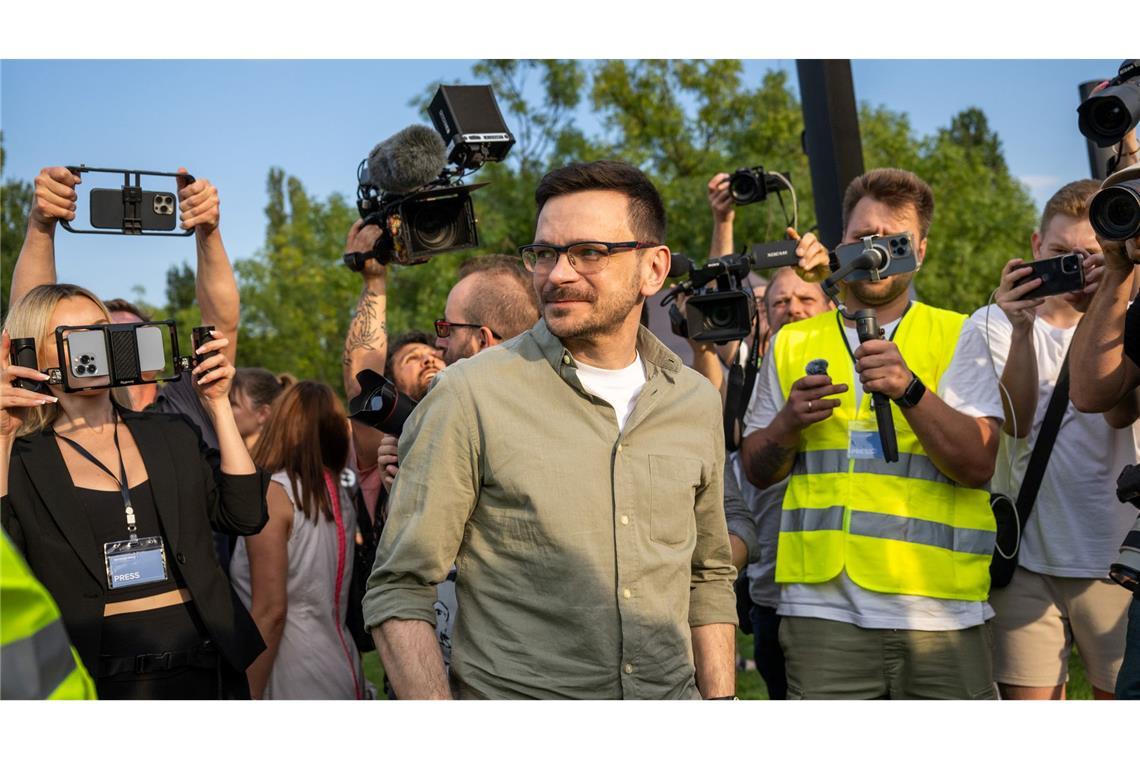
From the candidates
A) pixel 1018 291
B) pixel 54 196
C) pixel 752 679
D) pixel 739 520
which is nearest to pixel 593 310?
pixel 739 520

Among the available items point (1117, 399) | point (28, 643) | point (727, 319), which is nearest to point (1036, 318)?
point (1117, 399)

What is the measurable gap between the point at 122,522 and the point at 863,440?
8.37 ft

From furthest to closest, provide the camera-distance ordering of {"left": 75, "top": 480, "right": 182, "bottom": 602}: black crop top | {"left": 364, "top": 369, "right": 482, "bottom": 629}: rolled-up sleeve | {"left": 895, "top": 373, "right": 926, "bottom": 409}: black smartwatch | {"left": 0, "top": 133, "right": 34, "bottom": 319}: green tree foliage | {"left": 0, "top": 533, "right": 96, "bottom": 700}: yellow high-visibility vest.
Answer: {"left": 0, "top": 133, "right": 34, "bottom": 319}: green tree foliage
{"left": 895, "top": 373, "right": 926, "bottom": 409}: black smartwatch
{"left": 75, "top": 480, "right": 182, "bottom": 602}: black crop top
{"left": 364, "top": 369, "right": 482, "bottom": 629}: rolled-up sleeve
{"left": 0, "top": 533, "right": 96, "bottom": 700}: yellow high-visibility vest

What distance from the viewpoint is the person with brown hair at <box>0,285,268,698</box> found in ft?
11.6

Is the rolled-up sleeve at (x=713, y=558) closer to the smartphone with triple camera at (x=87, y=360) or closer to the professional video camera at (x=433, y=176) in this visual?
the professional video camera at (x=433, y=176)

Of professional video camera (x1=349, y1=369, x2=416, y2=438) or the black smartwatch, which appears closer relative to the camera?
professional video camera (x1=349, y1=369, x2=416, y2=438)

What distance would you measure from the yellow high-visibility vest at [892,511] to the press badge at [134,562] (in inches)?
85.6

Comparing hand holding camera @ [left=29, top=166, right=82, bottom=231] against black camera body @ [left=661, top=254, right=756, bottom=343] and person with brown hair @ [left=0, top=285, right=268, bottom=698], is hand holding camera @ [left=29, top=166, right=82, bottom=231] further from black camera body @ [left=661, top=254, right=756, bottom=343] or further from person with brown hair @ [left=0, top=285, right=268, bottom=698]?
black camera body @ [left=661, top=254, right=756, bottom=343]

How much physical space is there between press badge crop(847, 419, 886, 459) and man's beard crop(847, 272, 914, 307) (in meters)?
0.48

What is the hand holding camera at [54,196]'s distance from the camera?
4062 millimetres

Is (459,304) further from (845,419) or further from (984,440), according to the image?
(984,440)

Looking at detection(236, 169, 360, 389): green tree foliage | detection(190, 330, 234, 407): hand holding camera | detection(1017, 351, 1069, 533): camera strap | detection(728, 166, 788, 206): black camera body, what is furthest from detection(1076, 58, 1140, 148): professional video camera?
detection(236, 169, 360, 389): green tree foliage

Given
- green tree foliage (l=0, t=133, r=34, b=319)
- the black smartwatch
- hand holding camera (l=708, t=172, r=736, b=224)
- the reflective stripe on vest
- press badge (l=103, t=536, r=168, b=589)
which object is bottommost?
press badge (l=103, t=536, r=168, b=589)

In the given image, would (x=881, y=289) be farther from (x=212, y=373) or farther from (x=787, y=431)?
(x=212, y=373)
